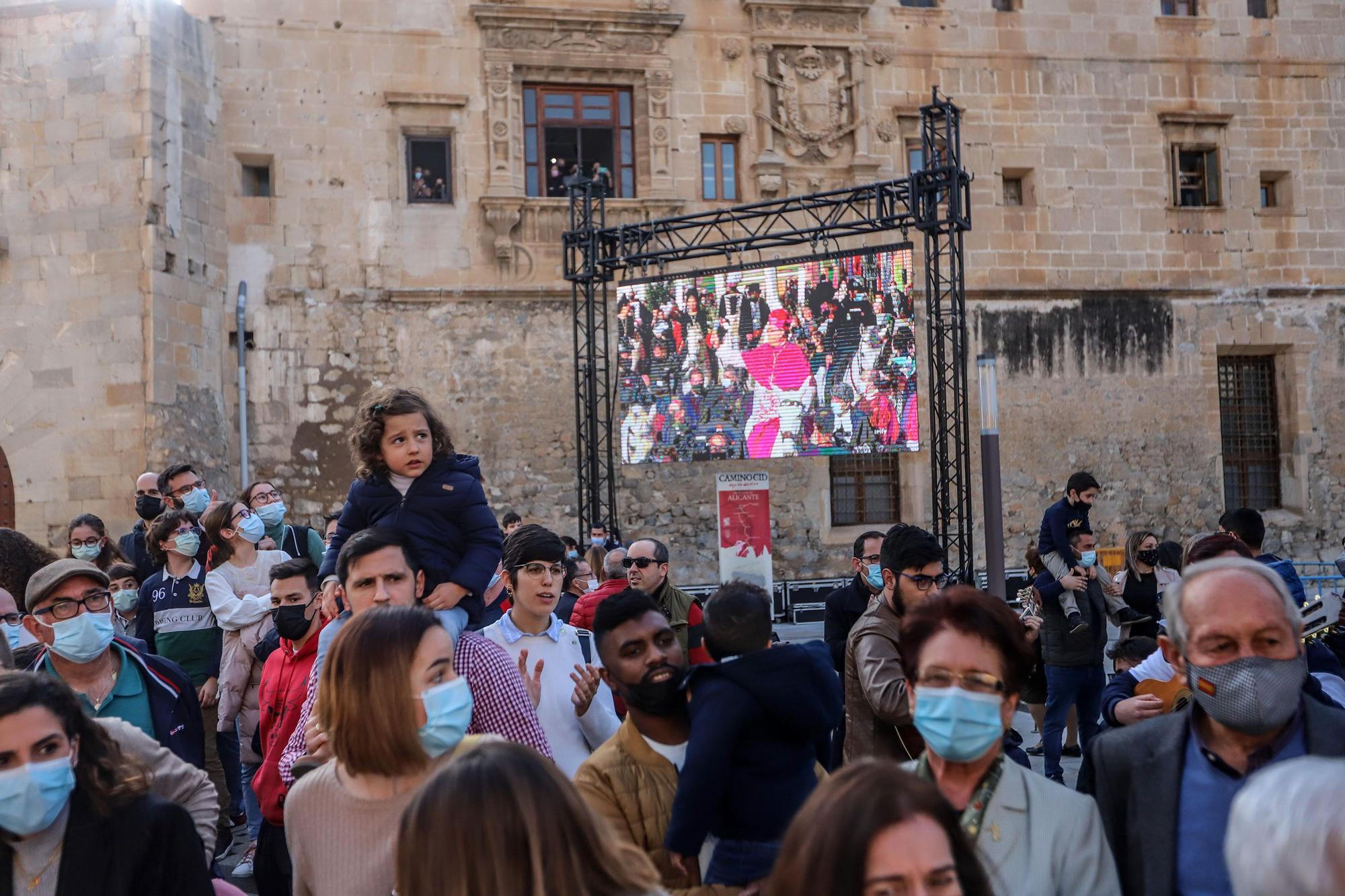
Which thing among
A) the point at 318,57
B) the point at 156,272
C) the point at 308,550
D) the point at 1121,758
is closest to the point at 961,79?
the point at 318,57

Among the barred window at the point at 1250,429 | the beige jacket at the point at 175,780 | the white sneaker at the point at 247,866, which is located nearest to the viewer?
the beige jacket at the point at 175,780

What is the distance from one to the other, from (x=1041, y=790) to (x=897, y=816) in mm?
839

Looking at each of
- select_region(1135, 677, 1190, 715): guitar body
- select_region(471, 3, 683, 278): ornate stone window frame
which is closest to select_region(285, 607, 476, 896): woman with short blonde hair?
select_region(1135, 677, 1190, 715): guitar body

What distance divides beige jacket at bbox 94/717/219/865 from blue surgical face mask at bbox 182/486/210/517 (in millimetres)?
5180

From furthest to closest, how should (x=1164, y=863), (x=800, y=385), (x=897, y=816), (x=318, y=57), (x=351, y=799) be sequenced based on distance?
1. (x=318, y=57)
2. (x=800, y=385)
3. (x=351, y=799)
4. (x=1164, y=863)
5. (x=897, y=816)

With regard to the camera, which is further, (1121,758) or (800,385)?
(800,385)

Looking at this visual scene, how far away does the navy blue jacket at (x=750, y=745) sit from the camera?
3283mm

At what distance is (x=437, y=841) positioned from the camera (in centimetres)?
198

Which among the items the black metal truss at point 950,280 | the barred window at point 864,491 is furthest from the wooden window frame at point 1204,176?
the black metal truss at point 950,280

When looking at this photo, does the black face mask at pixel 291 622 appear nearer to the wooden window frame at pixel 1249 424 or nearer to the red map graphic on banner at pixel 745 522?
the red map graphic on banner at pixel 745 522

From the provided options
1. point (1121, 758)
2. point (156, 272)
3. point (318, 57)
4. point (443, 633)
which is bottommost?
point (1121, 758)

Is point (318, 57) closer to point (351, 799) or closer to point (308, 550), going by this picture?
A: point (308, 550)

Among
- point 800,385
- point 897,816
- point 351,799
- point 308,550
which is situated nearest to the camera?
point 897,816

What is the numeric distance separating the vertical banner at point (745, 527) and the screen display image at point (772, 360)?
23.5 inches
